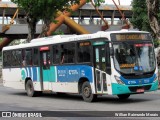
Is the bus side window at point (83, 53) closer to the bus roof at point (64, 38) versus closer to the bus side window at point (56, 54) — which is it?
the bus roof at point (64, 38)

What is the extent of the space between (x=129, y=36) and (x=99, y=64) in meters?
1.60

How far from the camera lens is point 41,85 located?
875 inches

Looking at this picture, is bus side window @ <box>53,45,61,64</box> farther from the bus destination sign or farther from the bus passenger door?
the bus destination sign

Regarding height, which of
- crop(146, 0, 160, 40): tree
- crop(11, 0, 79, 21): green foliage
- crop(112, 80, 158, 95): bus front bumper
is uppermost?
crop(11, 0, 79, 21): green foliage

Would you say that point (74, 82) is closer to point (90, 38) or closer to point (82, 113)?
point (90, 38)

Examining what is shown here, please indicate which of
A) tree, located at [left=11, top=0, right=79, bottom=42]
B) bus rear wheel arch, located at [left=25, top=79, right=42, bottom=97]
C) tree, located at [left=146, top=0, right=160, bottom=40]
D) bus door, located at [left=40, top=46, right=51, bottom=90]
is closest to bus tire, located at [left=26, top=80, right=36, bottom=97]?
bus rear wheel arch, located at [left=25, top=79, right=42, bottom=97]

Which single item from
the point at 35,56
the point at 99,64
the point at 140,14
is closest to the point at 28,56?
the point at 35,56

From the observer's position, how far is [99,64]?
58.1 feet

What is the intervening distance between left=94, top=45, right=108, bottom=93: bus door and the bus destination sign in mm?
602

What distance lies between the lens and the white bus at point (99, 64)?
674 inches

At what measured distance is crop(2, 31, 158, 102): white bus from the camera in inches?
674

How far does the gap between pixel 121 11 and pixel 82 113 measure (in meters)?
60.0

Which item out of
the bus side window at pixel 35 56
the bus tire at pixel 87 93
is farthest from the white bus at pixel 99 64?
the bus side window at pixel 35 56

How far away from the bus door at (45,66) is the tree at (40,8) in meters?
10.7
